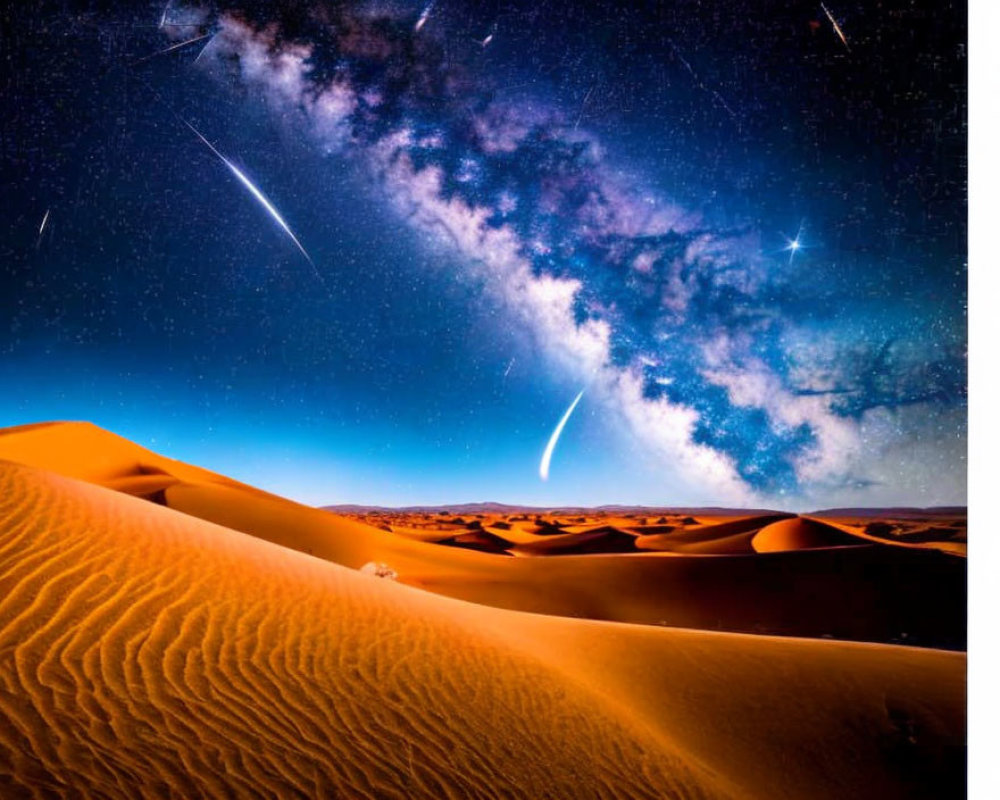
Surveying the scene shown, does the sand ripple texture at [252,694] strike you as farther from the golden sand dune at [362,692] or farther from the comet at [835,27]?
the comet at [835,27]

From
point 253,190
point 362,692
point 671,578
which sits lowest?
point 671,578

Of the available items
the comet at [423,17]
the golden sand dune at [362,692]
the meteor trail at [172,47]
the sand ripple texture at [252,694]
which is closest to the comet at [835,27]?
the comet at [423,17]

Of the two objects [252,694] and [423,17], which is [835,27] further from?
[252,694]

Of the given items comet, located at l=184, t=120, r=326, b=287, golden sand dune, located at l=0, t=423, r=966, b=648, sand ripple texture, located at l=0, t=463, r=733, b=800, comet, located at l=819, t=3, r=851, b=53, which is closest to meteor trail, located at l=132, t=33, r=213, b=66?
comet, located at l=184, t=120, r=326, b=287

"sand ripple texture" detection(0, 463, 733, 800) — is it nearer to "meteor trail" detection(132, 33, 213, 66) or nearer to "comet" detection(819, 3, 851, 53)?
"meteor trail" detection(132, 33, 213, 66)

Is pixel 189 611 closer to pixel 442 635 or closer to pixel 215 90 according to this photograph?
pixel 442 635

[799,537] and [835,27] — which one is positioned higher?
[835,27]

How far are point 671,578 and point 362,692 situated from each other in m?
12.4

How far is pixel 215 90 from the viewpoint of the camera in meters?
9.51

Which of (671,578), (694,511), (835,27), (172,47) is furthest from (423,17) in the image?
(694,511)

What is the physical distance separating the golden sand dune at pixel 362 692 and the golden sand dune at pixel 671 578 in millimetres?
5720

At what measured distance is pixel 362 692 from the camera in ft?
12.6

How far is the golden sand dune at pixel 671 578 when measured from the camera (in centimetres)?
1177
